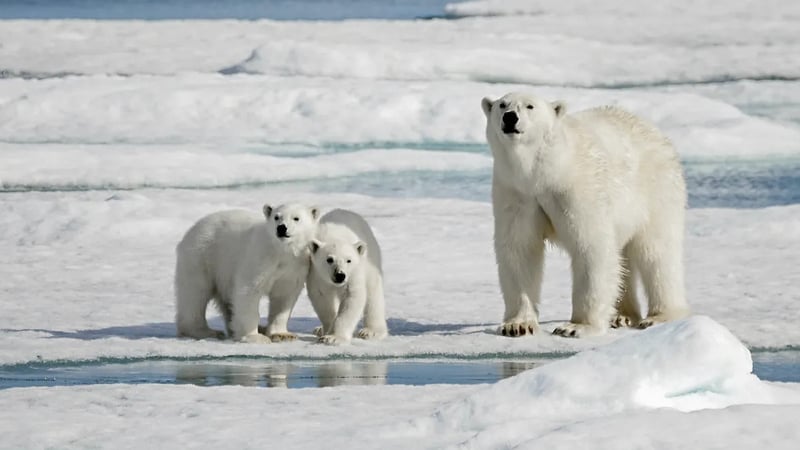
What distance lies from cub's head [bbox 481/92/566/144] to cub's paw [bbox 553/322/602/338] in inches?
31.4

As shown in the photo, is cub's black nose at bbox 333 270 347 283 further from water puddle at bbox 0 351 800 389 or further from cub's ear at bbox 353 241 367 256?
water puddle at bbox 0 351 800 389

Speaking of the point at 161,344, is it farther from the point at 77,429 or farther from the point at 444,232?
the point at 444,232

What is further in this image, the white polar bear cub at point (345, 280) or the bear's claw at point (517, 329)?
the bear's claw at point (517, 329)

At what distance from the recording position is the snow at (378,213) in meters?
4.26

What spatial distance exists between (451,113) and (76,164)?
13.0ft

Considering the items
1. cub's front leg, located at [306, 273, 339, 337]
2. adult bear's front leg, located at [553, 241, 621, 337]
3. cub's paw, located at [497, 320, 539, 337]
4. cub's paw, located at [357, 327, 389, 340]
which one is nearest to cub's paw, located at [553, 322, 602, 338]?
adult bear's front leg, located at [553, 241, 621, 337]

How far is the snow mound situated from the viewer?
421cm

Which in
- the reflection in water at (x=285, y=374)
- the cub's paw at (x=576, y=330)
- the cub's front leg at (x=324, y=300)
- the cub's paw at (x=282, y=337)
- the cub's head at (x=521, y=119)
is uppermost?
the cub's head at (x=521, y=119)

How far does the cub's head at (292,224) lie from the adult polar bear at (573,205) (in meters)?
0.79

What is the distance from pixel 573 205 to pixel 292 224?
45.4 inches

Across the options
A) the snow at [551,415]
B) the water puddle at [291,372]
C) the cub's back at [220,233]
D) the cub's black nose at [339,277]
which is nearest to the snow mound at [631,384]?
the snow at [551,415]

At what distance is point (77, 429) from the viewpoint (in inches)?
172

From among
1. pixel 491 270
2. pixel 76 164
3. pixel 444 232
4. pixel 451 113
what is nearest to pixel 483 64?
pixel 451 113

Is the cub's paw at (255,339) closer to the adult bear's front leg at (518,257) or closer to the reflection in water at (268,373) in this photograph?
the reflection in water at (268,373)
